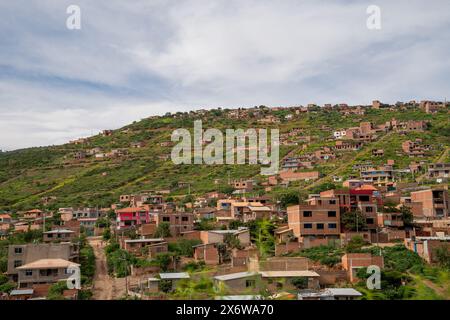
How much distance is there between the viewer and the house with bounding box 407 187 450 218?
113ft

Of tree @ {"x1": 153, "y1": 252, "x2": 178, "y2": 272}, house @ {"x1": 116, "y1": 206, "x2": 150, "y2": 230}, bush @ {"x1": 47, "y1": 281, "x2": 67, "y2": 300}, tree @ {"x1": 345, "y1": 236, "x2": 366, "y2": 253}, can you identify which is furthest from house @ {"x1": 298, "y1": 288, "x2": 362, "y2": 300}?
house @ {"x1": 116, "y1": 206, "x2": 150, "y2": 230}

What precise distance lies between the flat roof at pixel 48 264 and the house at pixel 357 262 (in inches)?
477

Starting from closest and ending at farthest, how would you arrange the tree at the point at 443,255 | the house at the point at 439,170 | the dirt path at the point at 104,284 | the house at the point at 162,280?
1. the house at the point at 162,280
2. the dirt path at the point at 104,284
3. the tree at the point at 443,255
4. the house at the point at 439,170

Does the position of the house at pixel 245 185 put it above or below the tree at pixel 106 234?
above

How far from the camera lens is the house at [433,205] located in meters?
34.4

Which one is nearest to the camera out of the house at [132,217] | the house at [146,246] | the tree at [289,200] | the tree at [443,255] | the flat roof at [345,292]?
the flat roof at [345,292]

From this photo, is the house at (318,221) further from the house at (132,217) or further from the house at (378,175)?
the house at (378,175)

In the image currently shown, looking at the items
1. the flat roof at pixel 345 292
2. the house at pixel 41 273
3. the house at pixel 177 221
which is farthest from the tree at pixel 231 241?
the flat roof at pixel 345 292

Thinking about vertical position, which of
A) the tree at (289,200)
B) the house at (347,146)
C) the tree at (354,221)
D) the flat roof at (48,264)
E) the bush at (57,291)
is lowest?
the bush at (57,291)

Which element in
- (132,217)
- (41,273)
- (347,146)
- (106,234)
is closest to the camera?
(41,273)

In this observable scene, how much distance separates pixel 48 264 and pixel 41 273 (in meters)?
0.49

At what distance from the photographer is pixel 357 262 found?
71.8 feet

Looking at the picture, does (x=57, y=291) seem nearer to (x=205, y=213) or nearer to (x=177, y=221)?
(x=177, y=221)

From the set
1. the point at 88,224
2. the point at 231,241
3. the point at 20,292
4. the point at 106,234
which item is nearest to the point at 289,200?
the point at 231,241
